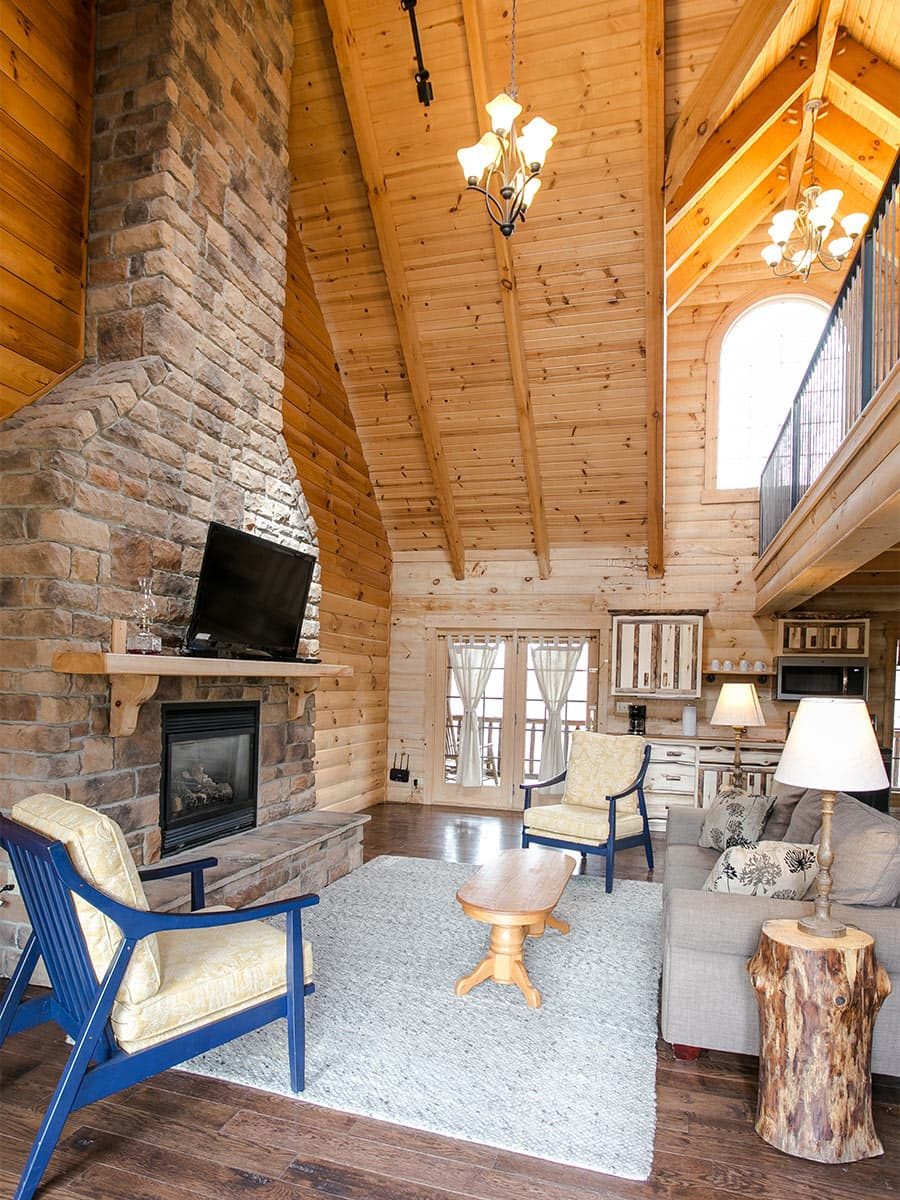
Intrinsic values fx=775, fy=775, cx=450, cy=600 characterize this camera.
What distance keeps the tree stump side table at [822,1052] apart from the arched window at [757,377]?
563 centimetres

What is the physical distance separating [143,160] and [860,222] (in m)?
4.25

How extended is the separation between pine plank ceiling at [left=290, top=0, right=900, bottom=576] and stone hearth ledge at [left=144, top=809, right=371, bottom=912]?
3401 millimetres

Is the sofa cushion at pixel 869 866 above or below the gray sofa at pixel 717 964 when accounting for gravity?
above

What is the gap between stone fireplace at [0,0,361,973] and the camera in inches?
120

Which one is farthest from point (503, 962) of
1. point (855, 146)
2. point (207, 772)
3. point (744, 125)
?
point (855, 146)

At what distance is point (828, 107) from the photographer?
20.7 feet

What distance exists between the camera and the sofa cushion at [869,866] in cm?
268

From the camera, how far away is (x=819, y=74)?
19.2ft

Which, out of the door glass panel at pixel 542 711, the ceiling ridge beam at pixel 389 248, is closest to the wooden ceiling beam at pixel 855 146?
the ceiling ridge beam at pixel 389 248

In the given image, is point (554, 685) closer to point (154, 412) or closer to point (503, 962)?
point (503, 962)

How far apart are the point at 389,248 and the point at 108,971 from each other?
5090mm

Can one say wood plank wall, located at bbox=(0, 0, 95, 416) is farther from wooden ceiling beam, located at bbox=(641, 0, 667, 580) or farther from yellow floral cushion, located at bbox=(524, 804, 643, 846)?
yellow floral cushion, located at bbox=(524, 804, 643, 846)

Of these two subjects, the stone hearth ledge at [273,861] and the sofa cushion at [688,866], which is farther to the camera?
the sofa cushion at [688,866]

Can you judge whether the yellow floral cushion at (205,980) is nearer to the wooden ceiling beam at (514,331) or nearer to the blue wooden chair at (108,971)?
the blue wooden chair at (108,971)
